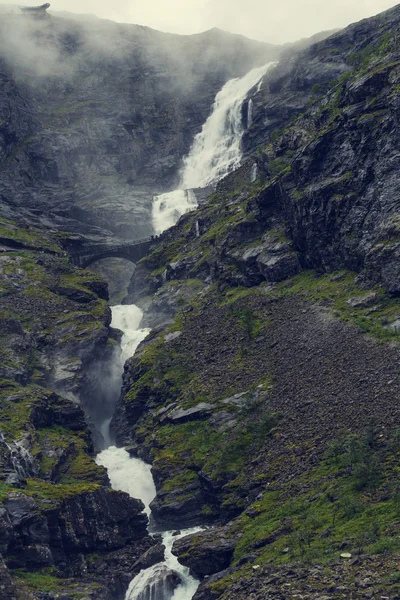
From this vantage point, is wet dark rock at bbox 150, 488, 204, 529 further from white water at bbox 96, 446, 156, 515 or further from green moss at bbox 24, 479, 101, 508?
green moss at bbox 24, 479, 101, 508

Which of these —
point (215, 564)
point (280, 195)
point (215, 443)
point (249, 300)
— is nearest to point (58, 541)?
point (215, 564)

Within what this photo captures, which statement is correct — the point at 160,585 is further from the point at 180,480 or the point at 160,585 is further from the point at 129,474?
the point at 129,474

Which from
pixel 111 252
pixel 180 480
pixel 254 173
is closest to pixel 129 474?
pixel 180 480

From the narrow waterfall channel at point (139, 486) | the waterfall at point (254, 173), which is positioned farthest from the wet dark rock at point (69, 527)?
the waterfall at point (254, 173)

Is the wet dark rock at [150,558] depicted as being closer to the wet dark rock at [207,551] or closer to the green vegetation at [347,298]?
the wet dark rock at [207,551]

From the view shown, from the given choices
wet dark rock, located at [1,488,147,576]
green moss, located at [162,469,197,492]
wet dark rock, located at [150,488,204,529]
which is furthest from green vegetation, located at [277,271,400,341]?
wet dark rock, located at [1,488,147,576]

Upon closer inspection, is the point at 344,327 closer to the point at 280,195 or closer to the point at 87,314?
the point at 280,195
